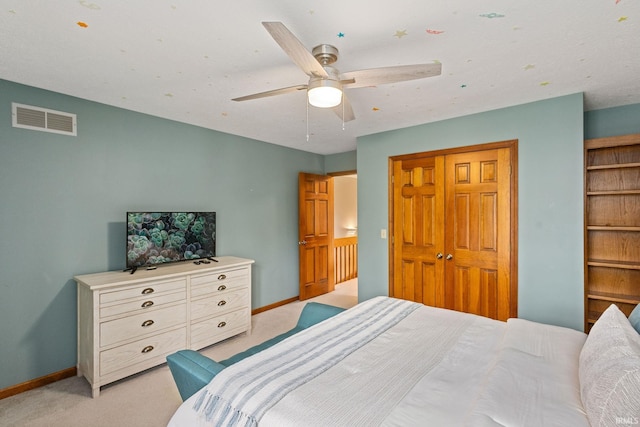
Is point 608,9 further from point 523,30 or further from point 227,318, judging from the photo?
point 227,318

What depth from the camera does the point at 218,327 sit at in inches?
125

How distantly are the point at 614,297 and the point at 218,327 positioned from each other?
3.89 meters

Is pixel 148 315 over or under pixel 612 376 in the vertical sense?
under

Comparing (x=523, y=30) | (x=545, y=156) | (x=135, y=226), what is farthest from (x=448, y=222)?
(x=135, y=226)

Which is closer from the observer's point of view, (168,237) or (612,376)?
(612,376)

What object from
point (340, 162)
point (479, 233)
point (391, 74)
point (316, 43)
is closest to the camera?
point (391, 74)

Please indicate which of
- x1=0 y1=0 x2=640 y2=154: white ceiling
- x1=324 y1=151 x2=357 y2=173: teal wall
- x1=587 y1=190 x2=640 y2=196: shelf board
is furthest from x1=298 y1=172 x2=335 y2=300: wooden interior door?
x1=587 y1=190 x2=640 y2=196: shelf board

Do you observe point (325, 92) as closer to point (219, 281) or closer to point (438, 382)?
point (438, 382)

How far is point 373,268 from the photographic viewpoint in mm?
3891

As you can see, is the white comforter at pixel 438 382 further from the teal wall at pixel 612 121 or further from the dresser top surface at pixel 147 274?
the teal wall at pixel 612 121

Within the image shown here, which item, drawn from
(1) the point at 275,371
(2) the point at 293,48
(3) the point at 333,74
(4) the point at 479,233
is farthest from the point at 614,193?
(1) the point at 275,371

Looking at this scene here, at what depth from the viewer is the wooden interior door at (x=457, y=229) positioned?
3.01 metres

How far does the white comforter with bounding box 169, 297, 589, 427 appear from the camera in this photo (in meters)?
1.07

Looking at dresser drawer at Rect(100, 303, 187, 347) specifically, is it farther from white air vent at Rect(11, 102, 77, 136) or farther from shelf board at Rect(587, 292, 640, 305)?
shelf board at Rect(587, 292, 640, 305)
